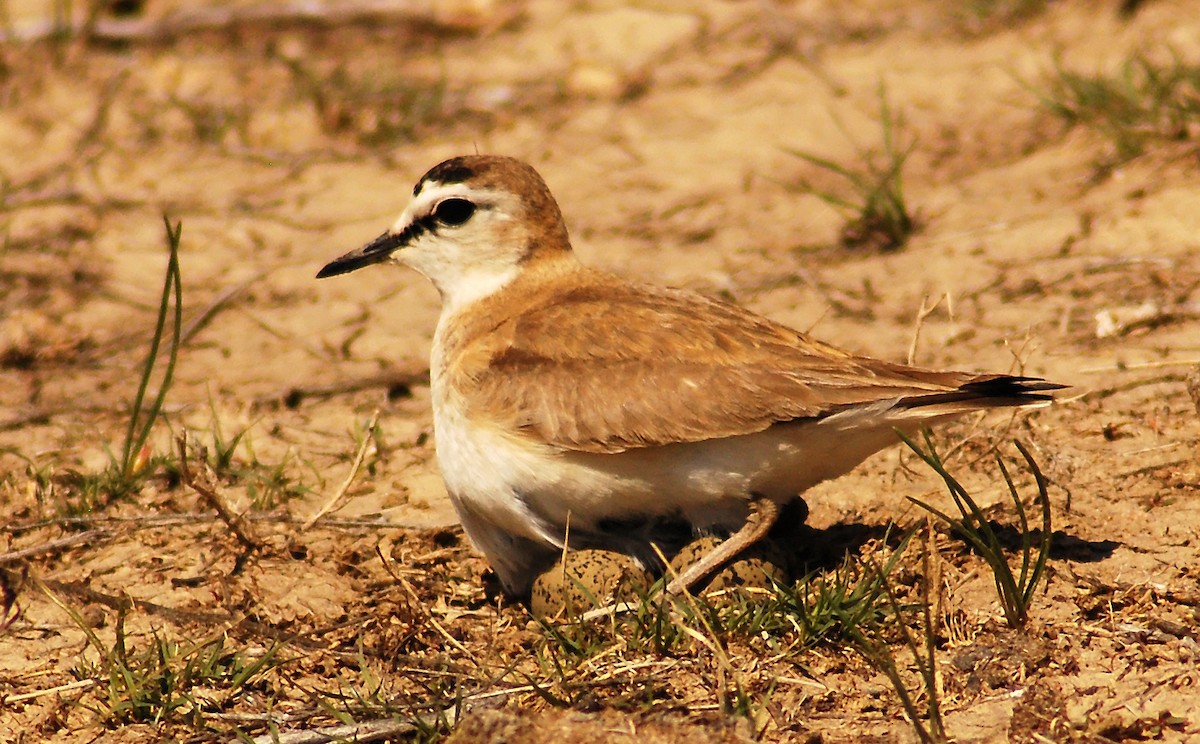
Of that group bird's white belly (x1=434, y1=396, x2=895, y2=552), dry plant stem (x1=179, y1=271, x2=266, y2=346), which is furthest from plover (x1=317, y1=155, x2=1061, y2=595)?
dry plant stem (x1=179, y1=271, x2=266, y2=346)

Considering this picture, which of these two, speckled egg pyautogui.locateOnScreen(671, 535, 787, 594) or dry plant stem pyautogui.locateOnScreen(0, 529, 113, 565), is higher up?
speckled egg pyautogui.locateOnScreen(671, 535, 787, 594)

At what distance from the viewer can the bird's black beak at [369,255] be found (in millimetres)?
5023

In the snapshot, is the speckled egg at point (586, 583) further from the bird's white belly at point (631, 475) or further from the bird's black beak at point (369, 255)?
Result: the bird's black beak at point (369, 255)

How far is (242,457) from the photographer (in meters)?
5.53

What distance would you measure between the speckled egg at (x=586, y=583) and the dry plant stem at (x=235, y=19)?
20.5 feet

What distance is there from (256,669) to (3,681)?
2.52 ft

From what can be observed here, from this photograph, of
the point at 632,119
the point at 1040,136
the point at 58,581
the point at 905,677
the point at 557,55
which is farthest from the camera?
the point at 557,55

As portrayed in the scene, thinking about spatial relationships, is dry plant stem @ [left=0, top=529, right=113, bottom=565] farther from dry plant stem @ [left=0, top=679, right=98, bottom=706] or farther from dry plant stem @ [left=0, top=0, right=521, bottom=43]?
dry plant stem @ [left=0, top=0, right=521, bottom=43]

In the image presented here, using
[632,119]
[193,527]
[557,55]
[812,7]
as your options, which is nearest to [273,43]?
[557,55]

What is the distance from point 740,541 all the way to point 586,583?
479 millimetres

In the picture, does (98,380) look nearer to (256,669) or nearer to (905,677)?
(256,669)

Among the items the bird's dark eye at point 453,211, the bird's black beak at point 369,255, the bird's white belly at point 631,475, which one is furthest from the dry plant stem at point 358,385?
the bird's white belly at point 631,475

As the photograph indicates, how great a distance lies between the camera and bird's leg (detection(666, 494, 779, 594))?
4121 mm

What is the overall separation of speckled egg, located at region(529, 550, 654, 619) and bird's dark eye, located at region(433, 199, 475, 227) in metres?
1.33
